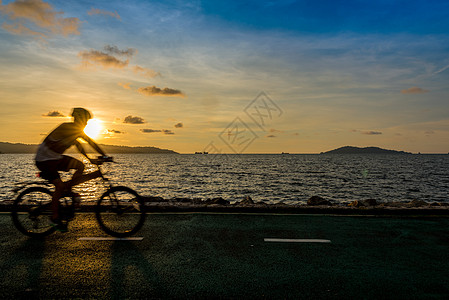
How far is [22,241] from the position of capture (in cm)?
543

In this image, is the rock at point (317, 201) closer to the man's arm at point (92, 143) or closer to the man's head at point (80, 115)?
the man's arm at point (92, 143)

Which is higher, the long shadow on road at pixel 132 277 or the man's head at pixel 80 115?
the man's head at pixel 80 115

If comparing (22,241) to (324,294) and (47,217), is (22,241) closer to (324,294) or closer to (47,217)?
(47,217)

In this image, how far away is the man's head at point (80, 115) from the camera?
531 centimetres

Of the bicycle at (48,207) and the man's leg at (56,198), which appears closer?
the man's leg at (56,198)

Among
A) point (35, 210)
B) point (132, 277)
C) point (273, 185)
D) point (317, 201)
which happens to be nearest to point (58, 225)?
point (35, 210)

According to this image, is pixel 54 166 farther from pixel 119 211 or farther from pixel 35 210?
pixel 119 211

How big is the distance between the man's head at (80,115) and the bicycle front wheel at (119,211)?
1.38 meters

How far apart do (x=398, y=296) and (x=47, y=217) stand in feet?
19.0

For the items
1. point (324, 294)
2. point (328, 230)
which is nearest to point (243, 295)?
point (324, 294)

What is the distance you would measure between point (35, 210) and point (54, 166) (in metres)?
1.06

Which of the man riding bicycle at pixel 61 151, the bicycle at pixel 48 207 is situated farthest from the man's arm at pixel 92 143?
the bicycle at pixel 48 207

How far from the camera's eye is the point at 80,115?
5.34 m

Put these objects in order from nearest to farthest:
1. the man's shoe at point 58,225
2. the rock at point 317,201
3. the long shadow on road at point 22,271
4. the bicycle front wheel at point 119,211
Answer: the long shadow on road at point 22,271, the man's shoe at point 58,225, the bicycle front wheel at point 119,211, the rock at point 317,201
